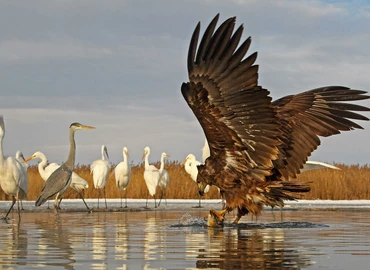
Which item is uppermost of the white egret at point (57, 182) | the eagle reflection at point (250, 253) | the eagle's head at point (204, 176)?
the white egret at point (57, 182)

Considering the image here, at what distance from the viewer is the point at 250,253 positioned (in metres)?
7.17

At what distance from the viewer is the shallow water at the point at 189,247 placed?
631cm

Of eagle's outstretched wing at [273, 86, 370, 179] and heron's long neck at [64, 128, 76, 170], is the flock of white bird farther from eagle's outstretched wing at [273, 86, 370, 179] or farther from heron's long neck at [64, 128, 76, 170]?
eagle's outstretched wing at [273, 86, 370, 179]

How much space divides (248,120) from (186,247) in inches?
77.1

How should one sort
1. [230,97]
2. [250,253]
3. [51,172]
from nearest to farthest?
[250,253] → [230,97] → [51,172]

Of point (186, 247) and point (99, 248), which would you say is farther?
point (186, 247)

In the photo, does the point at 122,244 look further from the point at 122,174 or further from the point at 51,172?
the point at 122,174

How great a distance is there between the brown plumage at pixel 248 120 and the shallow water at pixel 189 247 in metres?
0.60

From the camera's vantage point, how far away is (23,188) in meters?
17.4

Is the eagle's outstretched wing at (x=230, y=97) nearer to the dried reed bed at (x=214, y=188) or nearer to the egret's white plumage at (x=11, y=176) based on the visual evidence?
the egret's white plumage at (x=11, y=176)

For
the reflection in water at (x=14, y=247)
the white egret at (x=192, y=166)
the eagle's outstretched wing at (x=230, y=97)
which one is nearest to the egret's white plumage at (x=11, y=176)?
the reflection in water at (x=14, y=247)

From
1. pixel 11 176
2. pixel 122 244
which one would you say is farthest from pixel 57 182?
pixel 122 244

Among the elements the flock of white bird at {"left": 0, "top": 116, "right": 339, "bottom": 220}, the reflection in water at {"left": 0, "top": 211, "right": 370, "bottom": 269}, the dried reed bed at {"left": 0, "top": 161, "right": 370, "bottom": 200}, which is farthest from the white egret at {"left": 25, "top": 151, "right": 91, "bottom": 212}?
the reflection in water at {"left": 0, "top": 211, "right": 370, "bottom": 269}

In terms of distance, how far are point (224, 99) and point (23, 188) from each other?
9346mm
